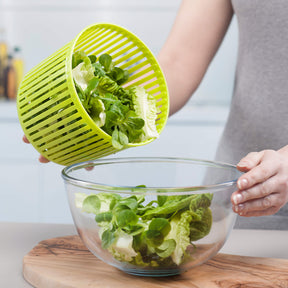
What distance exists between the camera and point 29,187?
225 cm

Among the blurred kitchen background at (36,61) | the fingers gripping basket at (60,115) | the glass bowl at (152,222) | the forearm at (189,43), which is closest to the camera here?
the glass bowl at (152,222)

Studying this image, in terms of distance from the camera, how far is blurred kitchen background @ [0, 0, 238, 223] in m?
2.24

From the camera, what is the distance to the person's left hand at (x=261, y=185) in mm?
678

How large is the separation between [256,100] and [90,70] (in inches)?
22.2

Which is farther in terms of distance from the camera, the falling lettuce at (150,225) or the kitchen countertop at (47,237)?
the kitchen countertop at (47,237)

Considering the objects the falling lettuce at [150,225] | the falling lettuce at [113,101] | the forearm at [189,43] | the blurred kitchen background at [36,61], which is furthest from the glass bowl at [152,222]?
the blurred kitchen background at [36,61]

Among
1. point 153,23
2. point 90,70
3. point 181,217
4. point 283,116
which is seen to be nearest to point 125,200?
point 181,217

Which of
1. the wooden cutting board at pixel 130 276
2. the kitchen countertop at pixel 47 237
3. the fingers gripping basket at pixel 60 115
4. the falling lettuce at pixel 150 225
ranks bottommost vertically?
the kitchen countertop at pixel 47 237

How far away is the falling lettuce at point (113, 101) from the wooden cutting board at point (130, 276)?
0.64ft

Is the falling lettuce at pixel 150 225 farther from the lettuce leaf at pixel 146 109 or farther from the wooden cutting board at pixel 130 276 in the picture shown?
the lettuce leaf at pixel 146 109

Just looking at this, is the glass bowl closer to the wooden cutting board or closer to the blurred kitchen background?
the wooden cutting board

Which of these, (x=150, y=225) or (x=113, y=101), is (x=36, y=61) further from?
(x=150, y=225)

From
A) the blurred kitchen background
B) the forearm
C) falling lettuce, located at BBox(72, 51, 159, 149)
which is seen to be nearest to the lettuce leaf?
falling lettuce, located at BBox(72, 51, 159, 149)

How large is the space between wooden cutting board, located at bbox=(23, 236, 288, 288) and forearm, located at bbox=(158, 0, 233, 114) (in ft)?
1.89
